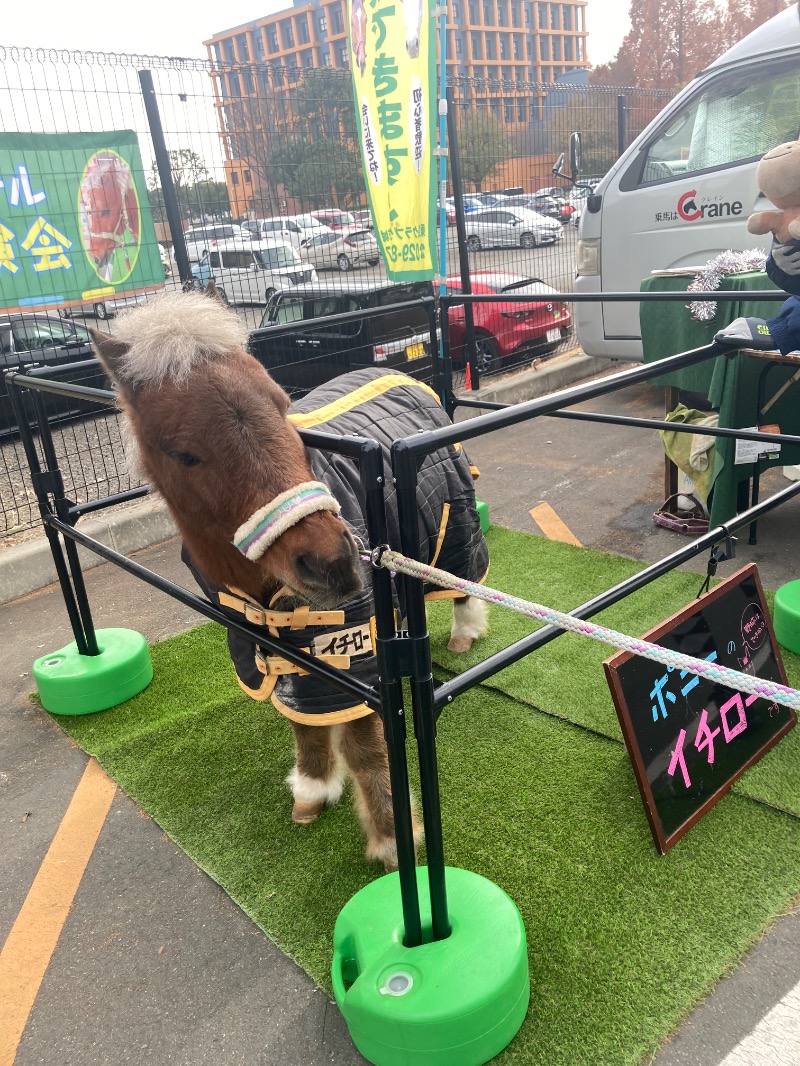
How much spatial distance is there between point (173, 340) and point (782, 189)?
1.95 m

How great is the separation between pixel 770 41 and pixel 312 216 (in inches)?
147

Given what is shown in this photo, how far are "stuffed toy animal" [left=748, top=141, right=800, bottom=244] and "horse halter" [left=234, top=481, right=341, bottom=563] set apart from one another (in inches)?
70.9

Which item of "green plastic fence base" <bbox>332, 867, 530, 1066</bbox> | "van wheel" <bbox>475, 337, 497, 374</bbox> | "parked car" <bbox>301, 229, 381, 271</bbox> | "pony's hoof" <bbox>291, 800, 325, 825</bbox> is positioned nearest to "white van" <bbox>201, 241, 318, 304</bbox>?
"parked car" <bbox>301, 229, 381, 271</bbox>

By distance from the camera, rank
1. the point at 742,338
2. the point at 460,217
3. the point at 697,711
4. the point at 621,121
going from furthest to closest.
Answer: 1. the point at 621,121
2. the point at 460,217
3. the point at 697,711
4. the point at 742,338

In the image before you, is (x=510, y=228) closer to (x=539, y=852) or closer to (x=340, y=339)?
(x=340, y=339)

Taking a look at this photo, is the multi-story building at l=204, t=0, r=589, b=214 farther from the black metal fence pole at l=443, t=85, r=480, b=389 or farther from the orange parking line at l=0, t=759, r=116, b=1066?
the orange parking line at l=0, t=759, r=116, b=1066

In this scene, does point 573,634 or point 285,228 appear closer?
point 573,634

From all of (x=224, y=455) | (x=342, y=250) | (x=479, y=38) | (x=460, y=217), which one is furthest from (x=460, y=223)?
(x=479, y=38)

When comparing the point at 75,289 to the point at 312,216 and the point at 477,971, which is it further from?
the point at 477,971

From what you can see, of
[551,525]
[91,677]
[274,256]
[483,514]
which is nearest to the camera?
[91,677]

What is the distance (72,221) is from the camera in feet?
15.9

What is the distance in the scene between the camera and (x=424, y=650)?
4.54ft

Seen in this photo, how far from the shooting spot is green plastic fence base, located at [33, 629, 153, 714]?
3180 millimetres

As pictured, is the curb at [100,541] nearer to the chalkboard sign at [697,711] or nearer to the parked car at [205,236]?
the parked car at [205,236]
